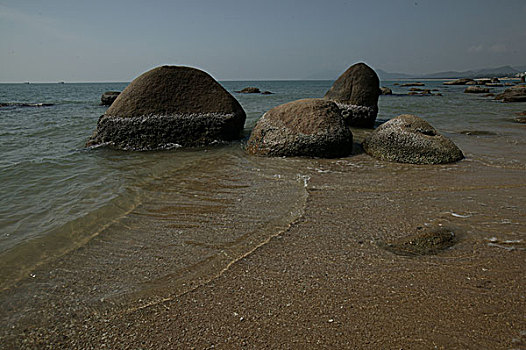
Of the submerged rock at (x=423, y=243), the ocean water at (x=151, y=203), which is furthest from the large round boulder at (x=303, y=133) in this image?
the submerged rock at (x=423, y=243)

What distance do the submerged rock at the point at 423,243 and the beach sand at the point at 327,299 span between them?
7cm

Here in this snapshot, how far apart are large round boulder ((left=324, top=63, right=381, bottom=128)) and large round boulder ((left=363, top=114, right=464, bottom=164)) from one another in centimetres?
398

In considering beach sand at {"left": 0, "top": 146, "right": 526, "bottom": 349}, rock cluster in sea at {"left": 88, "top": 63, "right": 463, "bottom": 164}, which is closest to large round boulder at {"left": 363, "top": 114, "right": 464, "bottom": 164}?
rock cluster in sea at {"left": 88, "top": 63, "right": 463, "bottom": 164}

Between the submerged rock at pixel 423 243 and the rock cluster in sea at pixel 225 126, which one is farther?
the rock cluster in sea at pixel 225 126

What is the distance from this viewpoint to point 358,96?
35.5 feet

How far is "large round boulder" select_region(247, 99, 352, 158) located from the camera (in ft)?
21.6

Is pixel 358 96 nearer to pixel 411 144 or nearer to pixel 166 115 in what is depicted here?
pixel 411 144

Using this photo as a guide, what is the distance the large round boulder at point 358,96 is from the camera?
10.7m

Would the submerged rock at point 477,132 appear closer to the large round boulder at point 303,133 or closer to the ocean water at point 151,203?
the ocean water at point 151,203

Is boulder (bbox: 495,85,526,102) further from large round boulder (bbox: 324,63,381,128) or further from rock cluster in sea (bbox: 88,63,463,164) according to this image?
rock cluster in sea (bbox: 88,63,463,164)

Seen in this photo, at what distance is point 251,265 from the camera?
8.73 feet

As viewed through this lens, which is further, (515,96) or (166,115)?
(515,96)

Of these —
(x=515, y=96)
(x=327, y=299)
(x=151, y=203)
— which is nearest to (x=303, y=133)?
(x=151, y=203)

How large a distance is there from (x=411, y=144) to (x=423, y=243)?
372 centimetres
